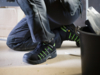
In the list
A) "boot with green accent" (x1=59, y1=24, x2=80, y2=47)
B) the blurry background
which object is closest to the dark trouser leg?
"boot with green accent" (x1=59, y1=24, x2=80, y2=47)

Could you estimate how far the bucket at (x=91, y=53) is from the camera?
1.35ft

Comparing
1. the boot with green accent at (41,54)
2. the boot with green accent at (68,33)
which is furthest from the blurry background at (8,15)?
the boot with green accent at (41,54)

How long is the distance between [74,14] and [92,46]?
1.78 feet

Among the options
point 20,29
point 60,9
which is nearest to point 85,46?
point 60,9

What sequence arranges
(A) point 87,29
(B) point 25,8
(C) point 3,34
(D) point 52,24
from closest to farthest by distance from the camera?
(A) point 87,29 → (B) point 25,8 → (D) point 52,24 → (C) point 3,34

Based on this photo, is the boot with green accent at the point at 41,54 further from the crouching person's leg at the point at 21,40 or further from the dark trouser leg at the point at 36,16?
the crouching person's leg at the point at 21,40

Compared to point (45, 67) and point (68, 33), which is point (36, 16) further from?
point (68, 33)

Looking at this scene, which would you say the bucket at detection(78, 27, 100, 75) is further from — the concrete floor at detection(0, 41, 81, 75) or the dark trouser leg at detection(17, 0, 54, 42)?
the dark trouser leg at detection(17, 0, 54, 42)

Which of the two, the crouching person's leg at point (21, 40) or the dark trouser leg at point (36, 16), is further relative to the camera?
the crouching person's leg at point (21, 40)

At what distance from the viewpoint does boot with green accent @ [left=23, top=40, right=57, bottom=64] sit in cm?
68

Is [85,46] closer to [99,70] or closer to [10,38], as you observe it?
[99,70]

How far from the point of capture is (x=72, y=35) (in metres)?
1.02

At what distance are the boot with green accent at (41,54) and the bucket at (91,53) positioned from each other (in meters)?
0.30

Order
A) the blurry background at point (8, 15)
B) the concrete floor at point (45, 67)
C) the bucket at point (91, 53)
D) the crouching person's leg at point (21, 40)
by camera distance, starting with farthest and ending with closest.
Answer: the blurry background at point (8, 15) → the crouching person's leg at point (21, 40) → the concrete floor at point (45, 67) → the bucket at point (91, 53)
